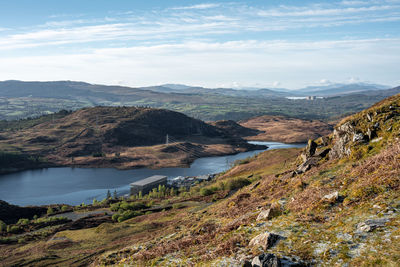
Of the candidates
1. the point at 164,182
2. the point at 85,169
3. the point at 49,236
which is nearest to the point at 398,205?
the point at 49,236

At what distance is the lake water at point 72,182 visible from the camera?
108 meters

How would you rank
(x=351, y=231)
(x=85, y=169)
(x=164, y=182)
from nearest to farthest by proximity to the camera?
(x=351, y=231), (x=164, y=182), (x=85, y=169)

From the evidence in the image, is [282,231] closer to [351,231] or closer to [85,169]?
[351,231]

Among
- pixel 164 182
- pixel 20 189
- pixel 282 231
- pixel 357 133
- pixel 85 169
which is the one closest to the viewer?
pixel 282 231

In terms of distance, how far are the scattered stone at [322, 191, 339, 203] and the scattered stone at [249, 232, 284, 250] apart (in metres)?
4.10

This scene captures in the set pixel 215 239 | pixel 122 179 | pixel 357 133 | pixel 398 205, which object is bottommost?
pixel 122 179

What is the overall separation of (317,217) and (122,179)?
425 feet

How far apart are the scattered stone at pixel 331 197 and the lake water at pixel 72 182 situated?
9922 cm

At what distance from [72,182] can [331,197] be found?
131468 millimetres

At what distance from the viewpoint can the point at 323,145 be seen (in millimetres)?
32719

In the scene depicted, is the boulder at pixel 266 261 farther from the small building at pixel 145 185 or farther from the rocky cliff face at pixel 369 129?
the small building at pixel 145 185

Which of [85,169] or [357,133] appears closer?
[357,133]

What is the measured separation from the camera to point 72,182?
429 feet

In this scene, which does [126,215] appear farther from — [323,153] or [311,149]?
[323,153]
